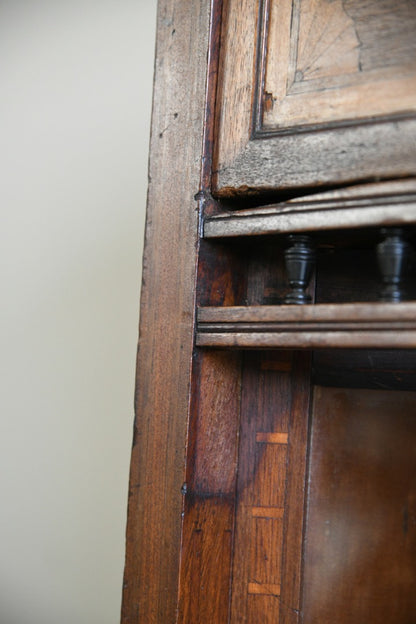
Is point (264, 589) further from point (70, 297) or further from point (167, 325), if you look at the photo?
point (70, 297)

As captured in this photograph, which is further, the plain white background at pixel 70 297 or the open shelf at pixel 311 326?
the plain white background at pixel 70 297

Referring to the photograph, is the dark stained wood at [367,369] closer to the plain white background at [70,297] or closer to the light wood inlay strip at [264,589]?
the light wood inlay strip at [264,589]

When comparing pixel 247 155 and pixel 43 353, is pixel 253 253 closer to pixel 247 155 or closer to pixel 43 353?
pixel 247 155

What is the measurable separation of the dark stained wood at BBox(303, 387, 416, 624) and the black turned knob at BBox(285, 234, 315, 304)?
12 centimetres

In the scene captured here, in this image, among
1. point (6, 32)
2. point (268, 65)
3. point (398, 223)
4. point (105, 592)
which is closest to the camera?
point (398, 223)

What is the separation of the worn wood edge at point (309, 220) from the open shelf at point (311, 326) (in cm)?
7

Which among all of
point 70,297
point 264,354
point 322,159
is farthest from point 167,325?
point 70,297

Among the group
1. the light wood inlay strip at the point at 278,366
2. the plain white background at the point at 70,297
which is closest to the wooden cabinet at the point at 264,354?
the light wood inlay strip at the point at 278,366

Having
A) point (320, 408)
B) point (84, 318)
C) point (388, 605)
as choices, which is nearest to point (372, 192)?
point (320, 408)

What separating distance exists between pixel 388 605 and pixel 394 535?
0.07m

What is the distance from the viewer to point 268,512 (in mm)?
655

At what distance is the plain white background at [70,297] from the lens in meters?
1.21

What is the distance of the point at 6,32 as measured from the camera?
1.36 m

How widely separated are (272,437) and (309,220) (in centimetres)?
24
